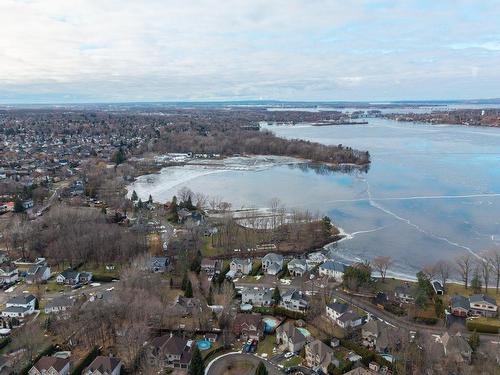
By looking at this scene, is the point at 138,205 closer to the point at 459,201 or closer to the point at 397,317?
the point at 397,317

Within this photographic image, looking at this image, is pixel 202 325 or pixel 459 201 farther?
pixel 459 201

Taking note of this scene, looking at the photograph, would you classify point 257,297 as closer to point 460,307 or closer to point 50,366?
point 460,307

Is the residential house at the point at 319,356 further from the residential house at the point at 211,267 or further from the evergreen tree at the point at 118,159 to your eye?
the evergreen tree at the point at 118,159

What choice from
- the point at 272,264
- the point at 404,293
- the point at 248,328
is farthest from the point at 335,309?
the point at 272,264

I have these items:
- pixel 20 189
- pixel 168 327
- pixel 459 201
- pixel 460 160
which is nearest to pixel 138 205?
pixel 20 189

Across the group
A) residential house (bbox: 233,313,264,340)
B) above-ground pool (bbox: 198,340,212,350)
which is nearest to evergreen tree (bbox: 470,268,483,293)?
residential house (bbox: 233,313,264,340)

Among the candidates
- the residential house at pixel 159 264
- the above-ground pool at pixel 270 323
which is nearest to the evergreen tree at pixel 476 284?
the above-ground pool at pixel 270 323
